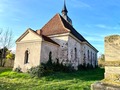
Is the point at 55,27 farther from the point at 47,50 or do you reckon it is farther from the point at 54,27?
the point at 47,50

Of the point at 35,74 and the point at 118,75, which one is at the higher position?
the point at 118,75

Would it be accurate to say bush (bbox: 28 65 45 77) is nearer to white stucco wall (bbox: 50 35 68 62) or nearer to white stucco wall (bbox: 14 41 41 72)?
white stucco wall (bbox: 14 41 41 72)

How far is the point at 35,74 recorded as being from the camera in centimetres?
1572

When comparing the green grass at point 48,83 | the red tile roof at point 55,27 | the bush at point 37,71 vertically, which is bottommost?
the green grass at point 48,83

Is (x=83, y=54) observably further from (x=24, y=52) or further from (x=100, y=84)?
(x=100, y=84)

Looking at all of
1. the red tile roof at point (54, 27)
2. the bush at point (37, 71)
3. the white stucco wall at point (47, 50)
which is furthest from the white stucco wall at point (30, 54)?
the red tile roof at point (54, 27)

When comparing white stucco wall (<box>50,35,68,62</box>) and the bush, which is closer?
the bush

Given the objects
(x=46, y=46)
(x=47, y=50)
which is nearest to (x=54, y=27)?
(x=46, y=46)

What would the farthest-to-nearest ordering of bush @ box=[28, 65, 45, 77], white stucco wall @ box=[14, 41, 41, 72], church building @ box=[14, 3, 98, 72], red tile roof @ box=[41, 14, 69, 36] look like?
red tile roof @ box=[41, 14, 69, 36] → church building @ box=[14, 3, 98, 72] → white stucco wall @ box=[14, 41, 41, 72] → bush @ box=[28, 65, 45, 77]

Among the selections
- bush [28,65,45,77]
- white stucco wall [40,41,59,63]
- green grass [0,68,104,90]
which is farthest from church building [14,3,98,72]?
green grass [0,68,104,90]

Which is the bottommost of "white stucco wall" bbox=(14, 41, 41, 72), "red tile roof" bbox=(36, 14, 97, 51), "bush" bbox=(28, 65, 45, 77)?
"bush" bbox=(28, 65, 45, 77)

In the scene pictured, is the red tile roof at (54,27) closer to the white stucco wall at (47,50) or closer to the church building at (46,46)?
the church building at (46,46)

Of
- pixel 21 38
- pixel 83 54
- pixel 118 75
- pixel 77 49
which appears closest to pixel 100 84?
pixel 118 75

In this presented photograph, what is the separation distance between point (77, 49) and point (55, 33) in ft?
18.1
